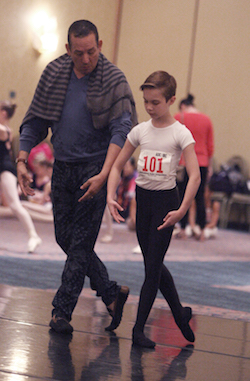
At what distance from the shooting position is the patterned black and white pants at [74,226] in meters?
2.60

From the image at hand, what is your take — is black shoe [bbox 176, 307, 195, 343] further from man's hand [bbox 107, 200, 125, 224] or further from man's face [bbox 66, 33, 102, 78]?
man's face [bbox 66, 33, 102, 78]

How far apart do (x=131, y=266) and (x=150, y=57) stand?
6.52 meters

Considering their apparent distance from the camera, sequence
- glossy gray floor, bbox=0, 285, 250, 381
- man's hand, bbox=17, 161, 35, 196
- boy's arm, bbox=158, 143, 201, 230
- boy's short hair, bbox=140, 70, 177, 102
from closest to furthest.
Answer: glossy gray floor, bbox=0, 285, 250, 381, boy's arm, bbox=158, 143, 201, 230, boy's short hair, bbox=140, 70, 177, 102, man's hand, bbox=17, 161, 35, 196

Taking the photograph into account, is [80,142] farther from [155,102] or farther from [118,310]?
[118,310]

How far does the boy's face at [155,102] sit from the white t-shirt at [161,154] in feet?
0.24

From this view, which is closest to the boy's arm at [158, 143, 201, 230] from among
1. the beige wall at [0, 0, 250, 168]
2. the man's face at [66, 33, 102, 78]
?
the man's face at [66, 33, 102, 78]

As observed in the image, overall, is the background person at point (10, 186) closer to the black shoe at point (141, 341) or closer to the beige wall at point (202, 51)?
the black shoe at point (141, 341)

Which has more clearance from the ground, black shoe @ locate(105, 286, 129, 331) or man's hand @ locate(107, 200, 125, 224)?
man's hand @ locate(107, 200, 125, 224)

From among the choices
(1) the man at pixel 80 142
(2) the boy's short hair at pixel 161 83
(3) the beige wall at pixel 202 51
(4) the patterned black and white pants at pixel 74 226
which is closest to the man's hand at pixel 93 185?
(1) the man at pixel 80 142

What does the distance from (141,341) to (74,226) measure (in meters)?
0.56

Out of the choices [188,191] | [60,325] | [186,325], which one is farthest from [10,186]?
[188,191]

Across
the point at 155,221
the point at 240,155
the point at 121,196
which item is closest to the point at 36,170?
the point at 121,196

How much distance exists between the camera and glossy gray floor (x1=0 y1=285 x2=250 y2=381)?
6.94ft

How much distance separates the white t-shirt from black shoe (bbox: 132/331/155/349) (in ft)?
1.99
